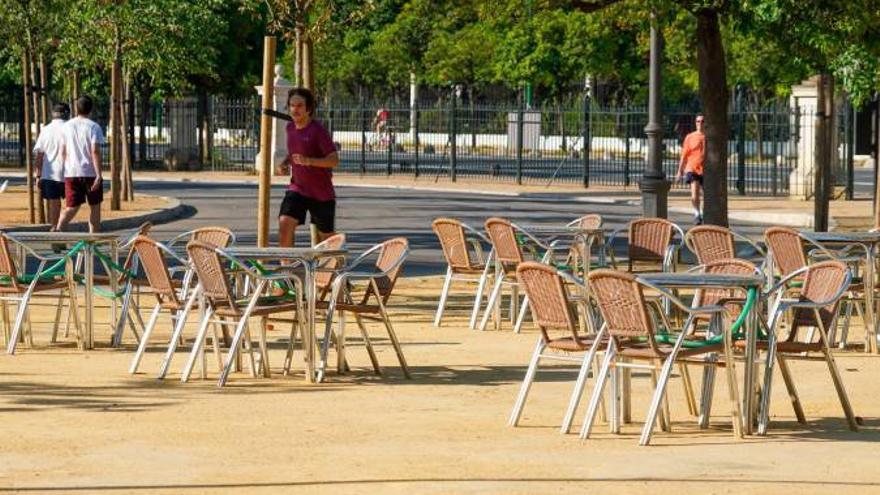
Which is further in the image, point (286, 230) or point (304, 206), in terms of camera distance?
point (304, 206)

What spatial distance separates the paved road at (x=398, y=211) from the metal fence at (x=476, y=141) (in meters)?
4.53

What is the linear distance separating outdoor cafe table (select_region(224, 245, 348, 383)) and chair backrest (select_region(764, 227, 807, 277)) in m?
3.64

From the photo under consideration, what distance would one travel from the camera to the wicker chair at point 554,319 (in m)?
10.8

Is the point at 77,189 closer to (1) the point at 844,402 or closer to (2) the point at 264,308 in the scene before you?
(2) the point at 264,308

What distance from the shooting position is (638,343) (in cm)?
1085

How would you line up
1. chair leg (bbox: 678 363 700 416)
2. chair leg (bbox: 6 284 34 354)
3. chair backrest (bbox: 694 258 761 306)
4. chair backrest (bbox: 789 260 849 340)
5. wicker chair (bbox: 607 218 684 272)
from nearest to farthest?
chair backrest (bbox: 789 260 849 340), chair leg (bbox: 678 363 700 416), chair backrest (bbox: 694 258 761 306), chair leg (bbox: 6 284 34 354), wicker chair (bbox: 607 218 684 272)

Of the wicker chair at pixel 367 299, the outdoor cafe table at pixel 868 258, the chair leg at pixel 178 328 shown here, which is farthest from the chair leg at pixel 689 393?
the outdoor cafe table at pixel 868 258

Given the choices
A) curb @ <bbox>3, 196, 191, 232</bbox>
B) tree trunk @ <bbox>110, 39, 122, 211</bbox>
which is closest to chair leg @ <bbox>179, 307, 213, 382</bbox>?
curb @ <bbox>3, 196, 191, 232</bbox>

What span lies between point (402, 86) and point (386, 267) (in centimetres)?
6712

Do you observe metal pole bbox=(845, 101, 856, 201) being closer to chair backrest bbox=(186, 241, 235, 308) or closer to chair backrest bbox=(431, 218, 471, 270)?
chair backrest bbox=(431, 218, 471, 270)

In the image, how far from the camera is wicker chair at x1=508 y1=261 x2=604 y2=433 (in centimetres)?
1078

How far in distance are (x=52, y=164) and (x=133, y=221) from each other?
8.63 meters

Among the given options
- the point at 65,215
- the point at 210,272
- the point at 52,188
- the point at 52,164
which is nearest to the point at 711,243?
the point at 210,272

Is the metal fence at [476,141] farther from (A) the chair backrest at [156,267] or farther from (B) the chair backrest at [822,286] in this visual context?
(B) the chair backrest at [822,286]
